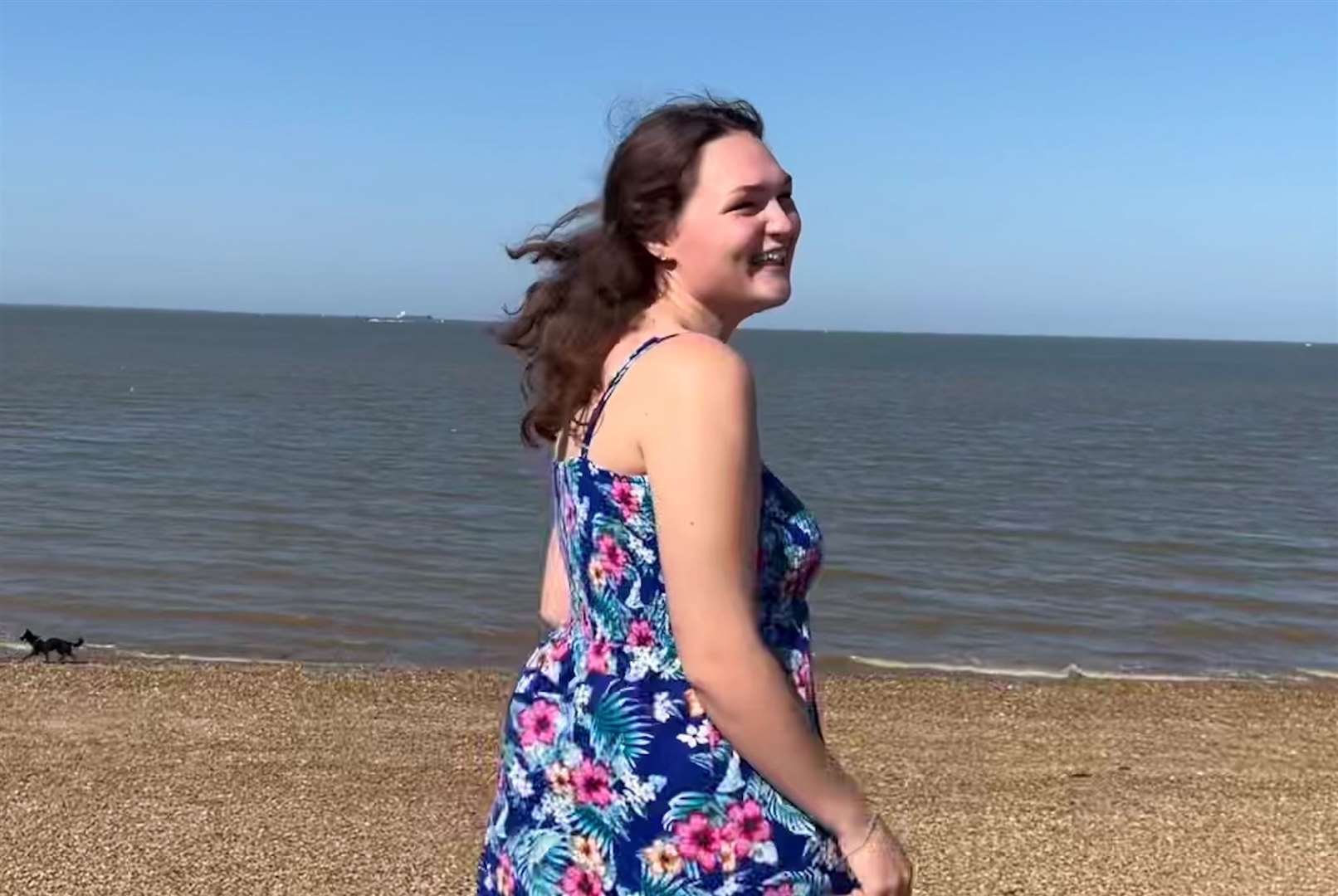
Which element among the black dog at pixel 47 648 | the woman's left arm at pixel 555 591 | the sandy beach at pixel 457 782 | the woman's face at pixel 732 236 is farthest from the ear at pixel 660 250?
the black dog at pixel 47 648

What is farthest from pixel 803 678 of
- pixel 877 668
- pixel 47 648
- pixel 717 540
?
pixel 877 668

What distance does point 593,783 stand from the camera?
2021mm

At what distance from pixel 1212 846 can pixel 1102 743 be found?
2.16 meters

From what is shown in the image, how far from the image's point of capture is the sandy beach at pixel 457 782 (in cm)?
550

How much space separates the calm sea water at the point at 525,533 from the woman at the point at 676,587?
57 centimetres

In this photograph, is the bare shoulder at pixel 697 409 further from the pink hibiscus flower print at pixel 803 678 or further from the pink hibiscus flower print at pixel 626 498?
the pink hibiscus flower print at pixel 803 678

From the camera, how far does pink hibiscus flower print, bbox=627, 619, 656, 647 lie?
1983 mm

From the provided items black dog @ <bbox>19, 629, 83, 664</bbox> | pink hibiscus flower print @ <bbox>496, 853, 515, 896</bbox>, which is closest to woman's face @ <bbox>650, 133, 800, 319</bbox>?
pink hibiscus flower print @ <bbox>496, 853, 515, 896</bbox>

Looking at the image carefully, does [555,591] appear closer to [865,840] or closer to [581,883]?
[581,883]

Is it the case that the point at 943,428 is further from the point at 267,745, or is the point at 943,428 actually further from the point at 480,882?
the point at 480,882

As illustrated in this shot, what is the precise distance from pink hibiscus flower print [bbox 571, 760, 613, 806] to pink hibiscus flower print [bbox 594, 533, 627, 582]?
0.77 ft

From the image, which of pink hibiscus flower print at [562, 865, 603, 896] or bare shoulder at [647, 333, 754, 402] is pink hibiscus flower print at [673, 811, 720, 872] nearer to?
pink hibiscus flower print at [562, 865, 603, 896]

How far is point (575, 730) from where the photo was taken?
203 centimetres

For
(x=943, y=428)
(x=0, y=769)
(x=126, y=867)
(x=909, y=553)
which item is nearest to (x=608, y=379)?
(x=126, y=867)
